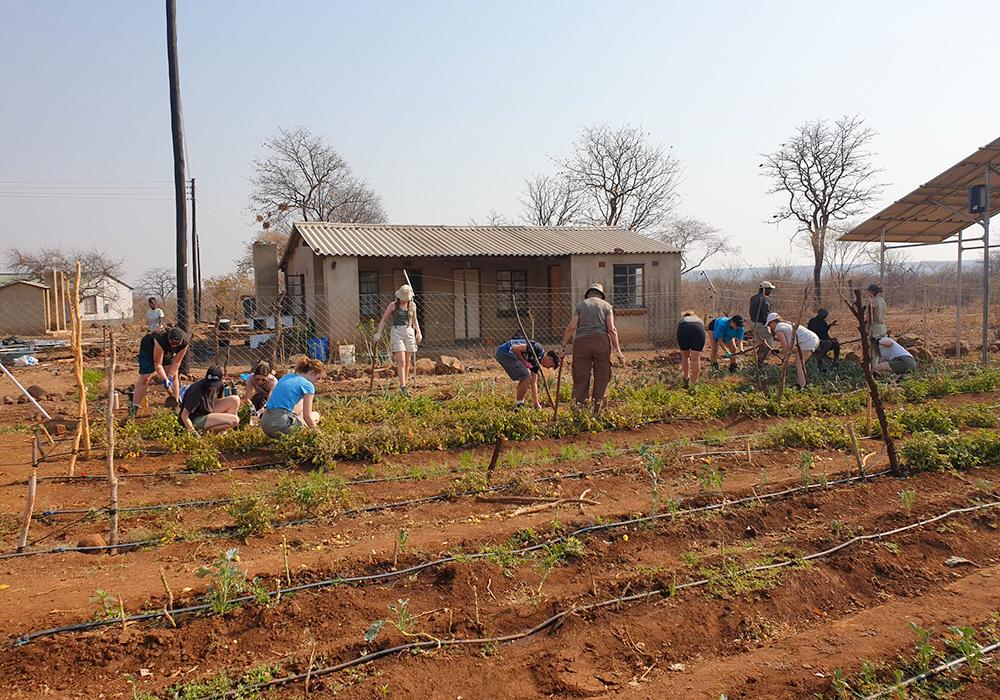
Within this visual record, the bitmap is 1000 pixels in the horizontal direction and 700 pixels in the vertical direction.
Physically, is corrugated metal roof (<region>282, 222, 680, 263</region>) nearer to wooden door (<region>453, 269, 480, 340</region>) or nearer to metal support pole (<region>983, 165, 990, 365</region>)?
wooden door (<region>453, 269, 480, 340</region>)

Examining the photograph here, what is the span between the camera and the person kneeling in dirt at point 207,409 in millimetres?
8367

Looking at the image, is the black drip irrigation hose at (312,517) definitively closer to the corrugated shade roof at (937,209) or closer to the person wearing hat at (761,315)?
the person wearing hat at (761,315)

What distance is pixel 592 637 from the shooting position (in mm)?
3900

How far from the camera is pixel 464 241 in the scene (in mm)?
21359

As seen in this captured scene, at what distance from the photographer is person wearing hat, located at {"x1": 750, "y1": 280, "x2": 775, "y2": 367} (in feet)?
39.3

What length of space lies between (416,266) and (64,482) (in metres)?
14.8

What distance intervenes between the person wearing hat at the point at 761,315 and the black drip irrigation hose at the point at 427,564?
566 centimetres

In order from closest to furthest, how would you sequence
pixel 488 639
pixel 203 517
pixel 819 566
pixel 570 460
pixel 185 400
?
pixel 488 639
pixel 819 566
pixel 203 517
pixel 570 460
pixel 185 400

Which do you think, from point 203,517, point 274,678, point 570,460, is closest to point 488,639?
point 274,678

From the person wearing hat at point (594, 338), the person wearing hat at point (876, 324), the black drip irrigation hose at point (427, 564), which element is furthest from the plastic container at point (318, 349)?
the black drip irrigation hose at point (427, 564)

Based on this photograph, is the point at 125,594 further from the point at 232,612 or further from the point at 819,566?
the point at 819,566

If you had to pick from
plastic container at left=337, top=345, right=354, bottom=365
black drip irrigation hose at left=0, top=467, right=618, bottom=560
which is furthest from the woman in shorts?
plastic container at left=337, top=345, right=354, bottom=365

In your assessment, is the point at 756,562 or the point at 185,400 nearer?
the point at 756,562

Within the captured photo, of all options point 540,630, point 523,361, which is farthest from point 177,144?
point 540,630
